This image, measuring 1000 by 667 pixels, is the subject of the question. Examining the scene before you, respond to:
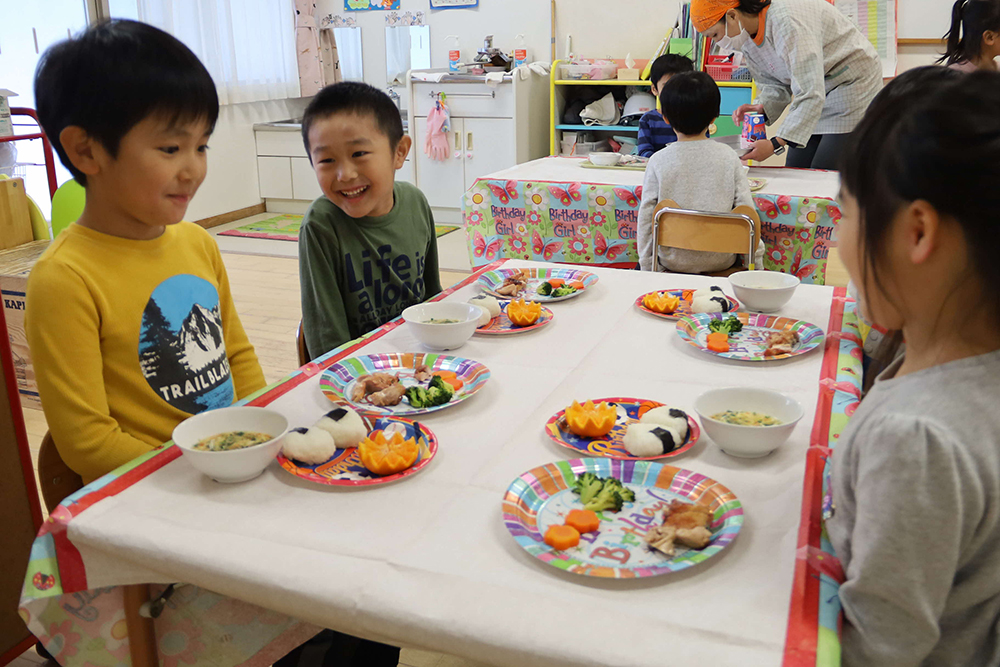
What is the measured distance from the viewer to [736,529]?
0.71 meters

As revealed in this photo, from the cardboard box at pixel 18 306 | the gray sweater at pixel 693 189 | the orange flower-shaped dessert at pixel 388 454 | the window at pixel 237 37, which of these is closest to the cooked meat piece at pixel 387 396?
the orange flower-shaped dessert at pixel 388 454

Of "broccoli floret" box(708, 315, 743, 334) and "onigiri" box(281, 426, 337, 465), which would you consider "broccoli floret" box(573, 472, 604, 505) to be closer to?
"onigiri" box(281, 426, 337, 465)

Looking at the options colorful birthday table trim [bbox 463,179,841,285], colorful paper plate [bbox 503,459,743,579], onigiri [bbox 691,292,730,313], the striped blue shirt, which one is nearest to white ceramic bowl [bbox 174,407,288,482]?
colorful paper plate [bbox 503,459,743,579]

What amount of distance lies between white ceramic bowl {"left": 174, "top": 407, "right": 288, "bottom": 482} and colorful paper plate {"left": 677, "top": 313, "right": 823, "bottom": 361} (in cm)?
64

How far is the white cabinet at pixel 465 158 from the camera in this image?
5.07 m

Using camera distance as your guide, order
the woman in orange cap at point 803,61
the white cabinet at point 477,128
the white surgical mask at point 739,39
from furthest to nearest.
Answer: the white cabinet at point 477,128 → the white surgical mask at point 739,39 → the woman in orange cap at point 803,61

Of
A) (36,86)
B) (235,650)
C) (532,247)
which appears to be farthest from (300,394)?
(532,247)

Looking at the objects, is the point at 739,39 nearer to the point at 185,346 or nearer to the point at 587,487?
the point at 185,346

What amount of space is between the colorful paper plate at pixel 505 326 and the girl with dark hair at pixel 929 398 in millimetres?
677

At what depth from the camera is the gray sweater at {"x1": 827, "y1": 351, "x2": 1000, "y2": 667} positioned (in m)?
0.57

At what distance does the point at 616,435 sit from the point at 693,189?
1645 mm

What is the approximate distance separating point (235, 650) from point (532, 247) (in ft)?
6.99

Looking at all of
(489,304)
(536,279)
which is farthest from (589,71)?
(489,304)

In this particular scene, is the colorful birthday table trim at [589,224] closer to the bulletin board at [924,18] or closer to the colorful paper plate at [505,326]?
the colorful paper plate at [505,326]
